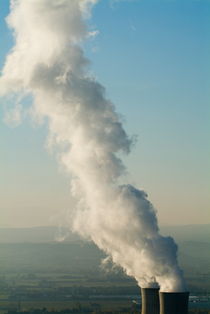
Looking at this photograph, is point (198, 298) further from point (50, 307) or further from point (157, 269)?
point (157, 269)

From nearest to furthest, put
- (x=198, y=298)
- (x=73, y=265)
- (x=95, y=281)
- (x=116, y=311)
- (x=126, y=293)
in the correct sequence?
(x=116, y=311)
(x=198, y=298)
(x=126, y=293)
(x=95, y=281)
(x=73, y=265)

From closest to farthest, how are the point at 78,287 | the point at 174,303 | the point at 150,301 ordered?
the point at 174,303
the point at 150,301
the point at 78,287

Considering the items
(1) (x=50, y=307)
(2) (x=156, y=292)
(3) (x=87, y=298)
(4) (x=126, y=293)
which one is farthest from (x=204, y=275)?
(2) (x=156, y=292)

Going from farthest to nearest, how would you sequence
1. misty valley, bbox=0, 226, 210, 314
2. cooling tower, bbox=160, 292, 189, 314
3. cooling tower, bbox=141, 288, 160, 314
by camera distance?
misty valley, bbox=0, 226, 210, 314 → cooling tower, bbox=141, 288, 160, 314 → cooling tower, bbox=160, 292, 189, 314

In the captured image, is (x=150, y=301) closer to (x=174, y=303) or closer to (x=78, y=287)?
(x=174, y=303)

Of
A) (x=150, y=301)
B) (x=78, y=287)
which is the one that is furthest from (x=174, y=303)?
(x=78, y=287)
